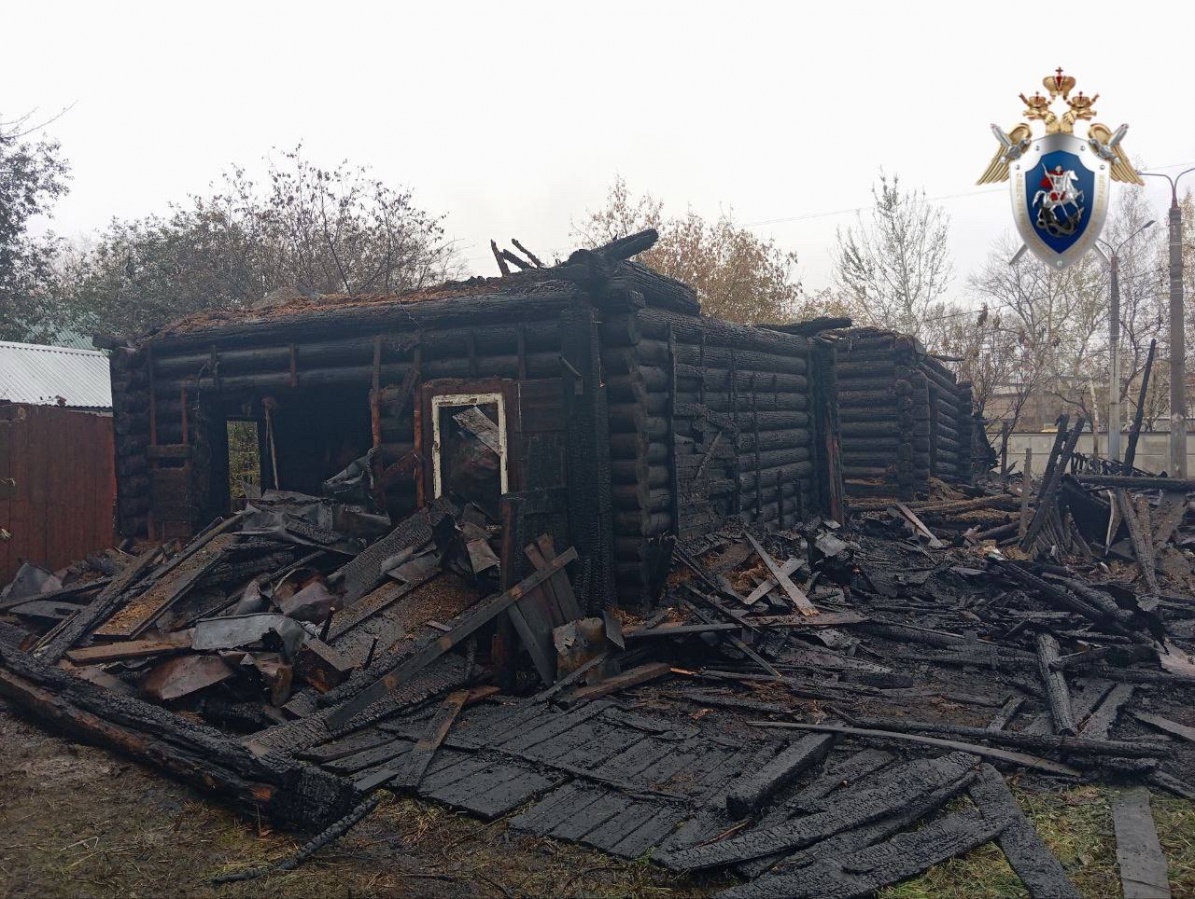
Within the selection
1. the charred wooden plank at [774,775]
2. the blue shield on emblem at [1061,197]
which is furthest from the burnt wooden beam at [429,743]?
the blue shield on emblem at [1061,197]

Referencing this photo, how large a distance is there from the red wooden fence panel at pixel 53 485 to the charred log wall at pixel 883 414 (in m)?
12.8

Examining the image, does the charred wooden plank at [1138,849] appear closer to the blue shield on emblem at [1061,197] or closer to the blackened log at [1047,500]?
the blue shield on emblem at [1061,197]

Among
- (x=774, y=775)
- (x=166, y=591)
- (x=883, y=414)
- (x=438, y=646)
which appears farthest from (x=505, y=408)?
(x=883, y=414)

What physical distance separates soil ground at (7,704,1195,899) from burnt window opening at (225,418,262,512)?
251 inches

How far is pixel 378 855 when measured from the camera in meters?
4.53

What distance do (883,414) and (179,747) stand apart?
14.8 metres

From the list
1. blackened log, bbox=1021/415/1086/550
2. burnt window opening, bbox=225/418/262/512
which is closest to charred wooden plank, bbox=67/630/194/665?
burnt window opening, bbox=225/418/262/512

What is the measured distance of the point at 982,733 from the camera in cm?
595

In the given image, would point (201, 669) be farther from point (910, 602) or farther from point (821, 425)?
point (821, 425)

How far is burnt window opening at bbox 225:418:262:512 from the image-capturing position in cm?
1151

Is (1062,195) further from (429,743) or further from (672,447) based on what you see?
(429,743)

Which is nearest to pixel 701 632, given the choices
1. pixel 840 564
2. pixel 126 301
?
pixel 840 564

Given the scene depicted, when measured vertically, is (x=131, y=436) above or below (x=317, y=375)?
below

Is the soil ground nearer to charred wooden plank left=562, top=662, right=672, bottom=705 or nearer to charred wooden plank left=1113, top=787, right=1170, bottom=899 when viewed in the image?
charred wooden plank left=1113, top=787, right=1170, bottom=899
